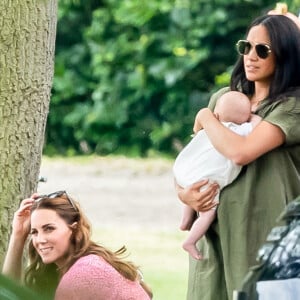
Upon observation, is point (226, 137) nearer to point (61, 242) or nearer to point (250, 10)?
point (61, 242)

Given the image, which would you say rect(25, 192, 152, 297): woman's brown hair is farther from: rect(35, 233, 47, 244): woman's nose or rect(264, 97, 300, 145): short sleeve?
rect(264, 97, 300, 145): short sleeve

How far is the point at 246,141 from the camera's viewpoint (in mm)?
3393

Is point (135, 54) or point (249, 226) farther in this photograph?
point (135, 54)

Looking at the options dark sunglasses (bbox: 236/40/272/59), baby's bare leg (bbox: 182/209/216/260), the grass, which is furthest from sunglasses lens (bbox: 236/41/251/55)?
the grass

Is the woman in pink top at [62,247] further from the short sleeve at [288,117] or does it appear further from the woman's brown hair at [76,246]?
the short sleeve at [288,117]

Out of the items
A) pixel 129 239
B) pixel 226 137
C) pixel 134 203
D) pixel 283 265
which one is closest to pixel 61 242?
pixel 226 137

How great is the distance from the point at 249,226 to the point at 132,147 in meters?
8.98

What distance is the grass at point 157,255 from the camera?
773 centimetres

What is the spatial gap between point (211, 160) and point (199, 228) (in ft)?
0.65

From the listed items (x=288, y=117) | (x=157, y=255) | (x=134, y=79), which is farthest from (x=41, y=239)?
(x=134, y=79)

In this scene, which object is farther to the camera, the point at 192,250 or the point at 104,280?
the point at 192,250

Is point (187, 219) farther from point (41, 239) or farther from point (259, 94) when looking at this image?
point (41, 239)

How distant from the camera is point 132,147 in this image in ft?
41.0

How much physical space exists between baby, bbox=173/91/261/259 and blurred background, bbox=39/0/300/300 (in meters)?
7.95
